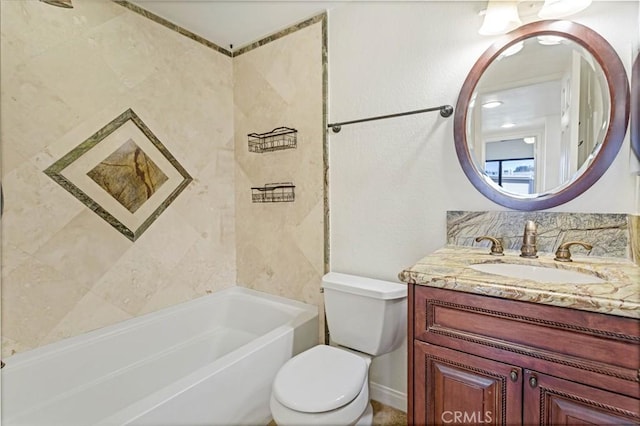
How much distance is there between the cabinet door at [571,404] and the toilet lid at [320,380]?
64 centimetres

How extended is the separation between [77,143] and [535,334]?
2.23 metres

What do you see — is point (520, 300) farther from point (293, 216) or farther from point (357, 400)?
point (293, 216)

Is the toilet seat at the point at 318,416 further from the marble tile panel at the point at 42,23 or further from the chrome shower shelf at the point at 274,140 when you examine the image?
the marble tile panel at the point at 42,23

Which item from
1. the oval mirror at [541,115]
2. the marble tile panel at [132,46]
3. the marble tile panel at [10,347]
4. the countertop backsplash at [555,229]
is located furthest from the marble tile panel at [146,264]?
the oval mirror at [541,115]

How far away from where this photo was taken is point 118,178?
180 centimetres

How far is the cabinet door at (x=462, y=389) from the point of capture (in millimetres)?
915

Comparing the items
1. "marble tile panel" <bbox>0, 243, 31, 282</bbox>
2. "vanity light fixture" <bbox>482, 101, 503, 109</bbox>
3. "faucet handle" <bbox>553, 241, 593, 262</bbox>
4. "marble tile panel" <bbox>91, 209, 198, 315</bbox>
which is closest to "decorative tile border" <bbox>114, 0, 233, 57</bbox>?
"marble tile panel" <bbox>91, 209, 198, 315</bbox>

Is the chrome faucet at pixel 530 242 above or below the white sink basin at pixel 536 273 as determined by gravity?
above

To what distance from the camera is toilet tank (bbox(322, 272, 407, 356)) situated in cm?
149

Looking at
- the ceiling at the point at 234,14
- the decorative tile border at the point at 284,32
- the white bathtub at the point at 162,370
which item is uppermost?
the ceiling at the point at 234,14

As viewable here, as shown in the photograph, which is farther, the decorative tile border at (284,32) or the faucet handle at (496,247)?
the decorative tile border at (284,32)

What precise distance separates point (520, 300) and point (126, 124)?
7.12 ft

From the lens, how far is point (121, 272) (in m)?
1.82

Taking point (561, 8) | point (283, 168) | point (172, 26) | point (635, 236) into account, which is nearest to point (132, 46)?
point (172, 26)
